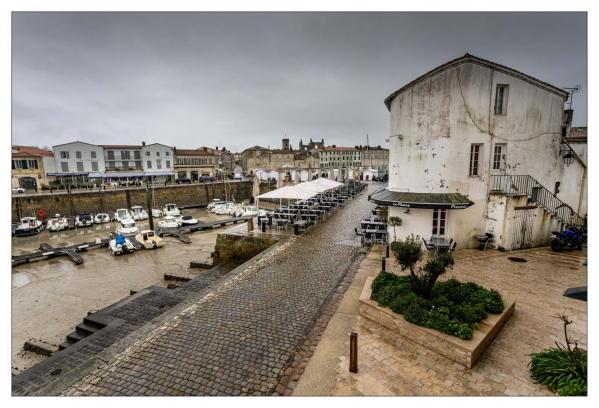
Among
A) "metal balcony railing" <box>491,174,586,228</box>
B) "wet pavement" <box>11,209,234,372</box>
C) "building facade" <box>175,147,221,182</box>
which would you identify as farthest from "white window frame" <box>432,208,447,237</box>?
"building facade" <box>175,147,221,182</box>

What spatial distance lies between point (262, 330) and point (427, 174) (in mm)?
9556

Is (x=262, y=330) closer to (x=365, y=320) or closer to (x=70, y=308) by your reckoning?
(x=365, y=320)

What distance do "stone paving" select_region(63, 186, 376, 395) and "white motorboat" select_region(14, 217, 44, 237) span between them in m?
33.1

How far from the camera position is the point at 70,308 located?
13.2 m

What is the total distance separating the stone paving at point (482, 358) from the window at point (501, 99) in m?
7.10

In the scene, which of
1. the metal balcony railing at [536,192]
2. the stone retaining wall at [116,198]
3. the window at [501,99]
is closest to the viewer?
the window at [501,99]

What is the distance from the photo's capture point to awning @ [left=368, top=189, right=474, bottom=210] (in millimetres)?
11008

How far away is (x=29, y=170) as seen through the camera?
44.2 meters

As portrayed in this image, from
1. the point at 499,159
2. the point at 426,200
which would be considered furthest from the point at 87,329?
the point at 499,159

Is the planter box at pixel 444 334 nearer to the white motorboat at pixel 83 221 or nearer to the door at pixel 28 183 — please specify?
the white motorboat at pixel 83 221

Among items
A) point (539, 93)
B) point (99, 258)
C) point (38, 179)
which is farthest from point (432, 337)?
point (38, 179)

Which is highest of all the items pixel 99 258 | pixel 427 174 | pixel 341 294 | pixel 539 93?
pixel 539 93

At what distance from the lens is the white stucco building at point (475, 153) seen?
1138cm

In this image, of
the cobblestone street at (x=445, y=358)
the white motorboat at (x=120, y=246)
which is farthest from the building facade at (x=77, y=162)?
the cobblestone street at (x=445, y=358)
